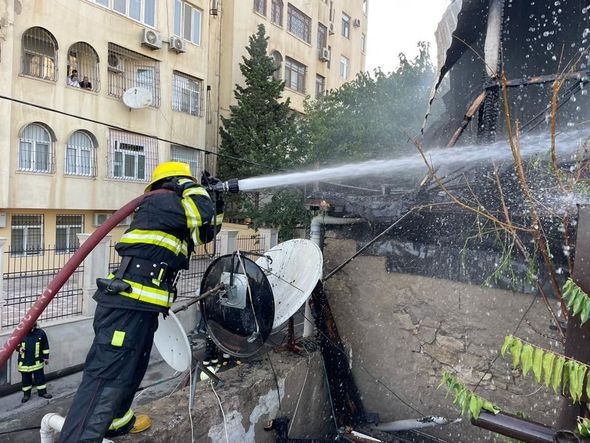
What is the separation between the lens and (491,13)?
546cm

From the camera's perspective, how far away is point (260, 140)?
16125 millimetres

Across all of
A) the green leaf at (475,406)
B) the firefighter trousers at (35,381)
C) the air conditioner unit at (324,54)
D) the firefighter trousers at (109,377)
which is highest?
the air conditioner unit at (324,54)

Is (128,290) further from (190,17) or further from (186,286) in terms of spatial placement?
(190,17)

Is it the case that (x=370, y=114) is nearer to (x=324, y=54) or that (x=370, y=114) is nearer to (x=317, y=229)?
(x=317, y=229)

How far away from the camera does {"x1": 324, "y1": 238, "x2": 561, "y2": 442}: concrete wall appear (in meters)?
4.34

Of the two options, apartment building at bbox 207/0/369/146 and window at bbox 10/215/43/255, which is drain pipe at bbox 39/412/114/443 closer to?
window at bbox 10/215/43/255

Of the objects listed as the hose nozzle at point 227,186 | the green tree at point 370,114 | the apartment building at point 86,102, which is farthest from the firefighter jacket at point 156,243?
the green tree at point 370,114

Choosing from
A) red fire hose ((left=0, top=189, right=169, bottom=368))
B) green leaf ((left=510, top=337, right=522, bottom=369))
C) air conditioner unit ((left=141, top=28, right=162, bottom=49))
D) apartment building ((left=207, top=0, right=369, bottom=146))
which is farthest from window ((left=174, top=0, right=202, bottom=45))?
green leaf ((left=510, top=337, right=522, bottom=369))

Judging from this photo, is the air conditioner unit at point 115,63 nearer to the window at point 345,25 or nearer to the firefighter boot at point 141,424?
the firefighter boot at point 141,424

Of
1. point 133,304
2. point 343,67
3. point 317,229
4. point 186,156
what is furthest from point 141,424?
point 343,67

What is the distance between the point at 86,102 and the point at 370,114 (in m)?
8.79

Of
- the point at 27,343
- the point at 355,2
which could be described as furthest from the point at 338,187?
the point at 355,2

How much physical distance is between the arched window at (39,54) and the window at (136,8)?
198 centimetres

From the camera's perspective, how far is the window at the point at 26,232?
13.3 meters
